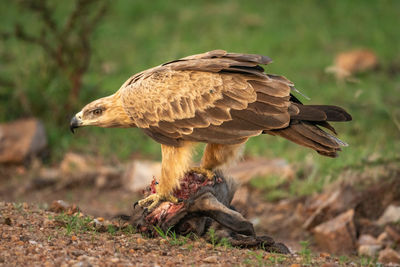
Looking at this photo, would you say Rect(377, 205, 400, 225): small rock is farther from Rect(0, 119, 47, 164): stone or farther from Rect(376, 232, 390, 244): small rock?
Rect(0, 119, 47, 164): stone

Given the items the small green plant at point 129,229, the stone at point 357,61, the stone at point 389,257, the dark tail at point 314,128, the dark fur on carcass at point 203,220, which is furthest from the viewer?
the stone at point 357,61

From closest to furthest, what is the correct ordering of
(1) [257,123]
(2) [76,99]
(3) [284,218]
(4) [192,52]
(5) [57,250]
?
(5) [57,250] < (1) [257,123] < (3) [284,218] < (2) [76,99] < (4) [192,52]

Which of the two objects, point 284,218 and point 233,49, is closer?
point 284,218

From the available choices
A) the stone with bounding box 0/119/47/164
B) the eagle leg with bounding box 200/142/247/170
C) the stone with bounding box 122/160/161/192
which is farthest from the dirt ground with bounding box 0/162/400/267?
the stone with bounding box 0/119/47/164

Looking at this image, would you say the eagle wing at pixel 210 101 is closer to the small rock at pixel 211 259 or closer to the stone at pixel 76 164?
the small rock at pixel 211 259

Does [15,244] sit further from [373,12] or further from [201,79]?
[373,12]

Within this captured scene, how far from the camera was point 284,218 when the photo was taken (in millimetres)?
6844

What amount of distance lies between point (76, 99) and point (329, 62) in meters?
5.35

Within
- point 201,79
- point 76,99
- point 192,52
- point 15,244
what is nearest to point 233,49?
point 192,52

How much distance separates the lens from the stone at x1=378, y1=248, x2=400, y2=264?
5.50 m

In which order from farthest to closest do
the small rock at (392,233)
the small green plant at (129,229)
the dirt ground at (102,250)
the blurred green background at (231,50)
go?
the blurred green background at (231,50) → the small rock at (392,233) → the small green plant at (129,229) → the dirt ground at (102,250)

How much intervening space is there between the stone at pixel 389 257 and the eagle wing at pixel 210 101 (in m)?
1.93

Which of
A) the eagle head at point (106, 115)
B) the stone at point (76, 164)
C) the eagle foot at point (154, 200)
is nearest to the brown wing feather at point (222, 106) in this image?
the eagle head at point (106, 115)

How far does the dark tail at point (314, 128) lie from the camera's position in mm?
4449
